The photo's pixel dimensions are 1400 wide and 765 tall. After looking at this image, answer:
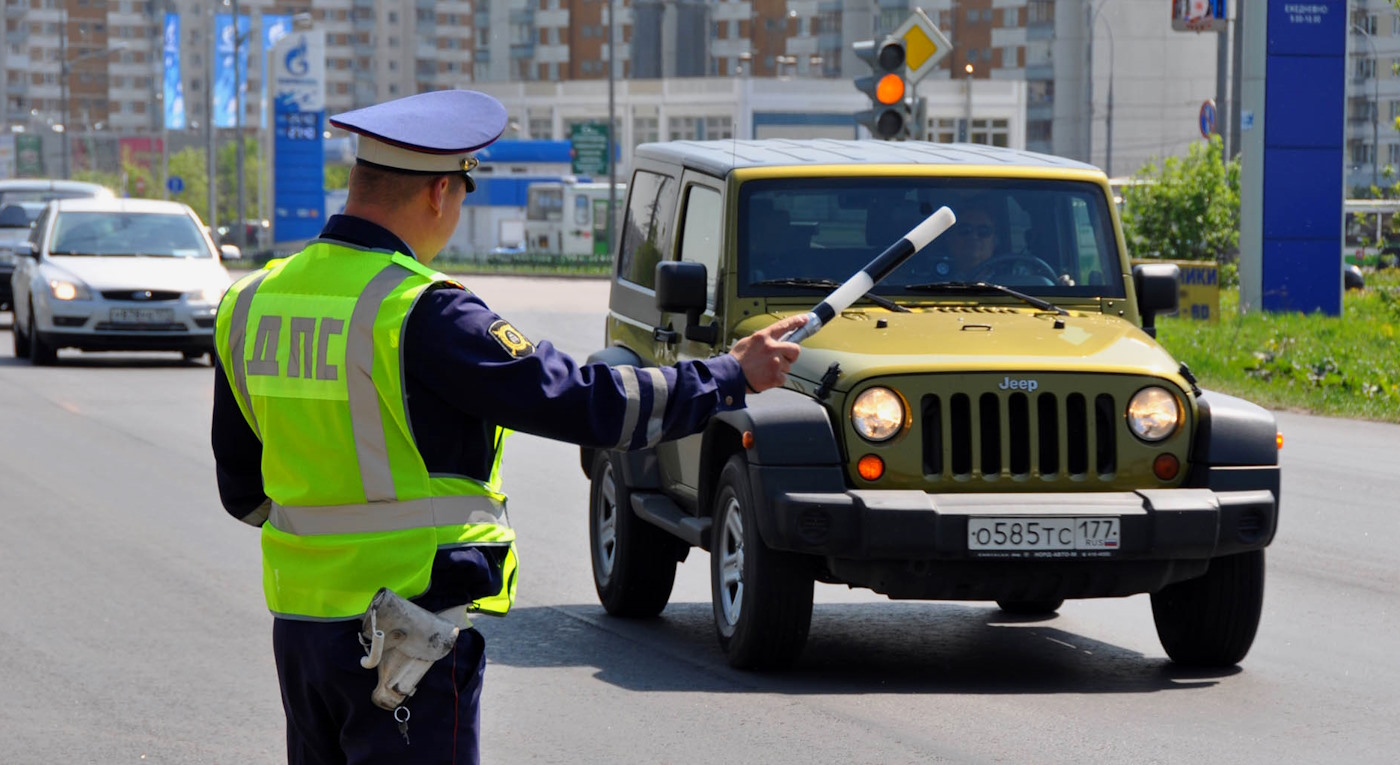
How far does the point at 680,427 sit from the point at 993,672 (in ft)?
13.5

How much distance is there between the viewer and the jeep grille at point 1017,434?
716 centimetres

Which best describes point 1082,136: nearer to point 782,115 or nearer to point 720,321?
point 782,115

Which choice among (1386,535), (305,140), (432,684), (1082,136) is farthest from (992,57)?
(432,684)

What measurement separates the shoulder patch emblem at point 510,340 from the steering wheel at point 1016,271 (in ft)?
16.0

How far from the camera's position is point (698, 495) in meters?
7.89

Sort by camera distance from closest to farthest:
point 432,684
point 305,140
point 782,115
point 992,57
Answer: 1. point 432,684
2. point 305,140
3. point 782,115
4. point 992,57

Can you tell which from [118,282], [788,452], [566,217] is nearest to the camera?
[788,452]

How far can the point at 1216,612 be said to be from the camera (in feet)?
24.5

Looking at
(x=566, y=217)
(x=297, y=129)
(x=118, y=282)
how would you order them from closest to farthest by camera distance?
(x=118, y=282) < (x=297, y=129) < (x=566, y=217)

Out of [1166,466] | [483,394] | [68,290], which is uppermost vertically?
[483,394]

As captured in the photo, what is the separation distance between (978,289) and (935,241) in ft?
0.80

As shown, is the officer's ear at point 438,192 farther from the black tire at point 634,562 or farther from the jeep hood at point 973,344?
the black tire at point 634,562

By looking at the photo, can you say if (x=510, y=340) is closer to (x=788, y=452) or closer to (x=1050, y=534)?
(x=788, y=452)

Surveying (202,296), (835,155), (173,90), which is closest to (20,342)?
(202,296)
